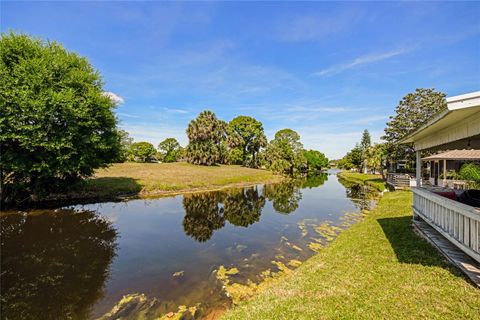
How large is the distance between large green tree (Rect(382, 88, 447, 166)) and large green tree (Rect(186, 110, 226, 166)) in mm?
33377

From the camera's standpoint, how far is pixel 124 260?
332 inches

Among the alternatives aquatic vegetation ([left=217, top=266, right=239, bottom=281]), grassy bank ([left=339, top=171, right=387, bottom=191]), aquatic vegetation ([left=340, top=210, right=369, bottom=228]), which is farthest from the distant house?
grassy bank ([left=339, top=171, right=387, bottom=191])

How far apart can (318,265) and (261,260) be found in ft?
7.35

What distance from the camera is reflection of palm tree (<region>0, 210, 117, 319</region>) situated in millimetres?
5613

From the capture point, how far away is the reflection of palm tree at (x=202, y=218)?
11875 millimetres

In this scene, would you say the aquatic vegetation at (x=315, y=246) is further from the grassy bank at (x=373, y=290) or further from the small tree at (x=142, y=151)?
the small tree at (x=142, y=151)

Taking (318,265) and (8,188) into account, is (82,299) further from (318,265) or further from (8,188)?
(8,188)

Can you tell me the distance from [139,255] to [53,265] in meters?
→ 2.60

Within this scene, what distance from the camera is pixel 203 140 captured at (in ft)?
173

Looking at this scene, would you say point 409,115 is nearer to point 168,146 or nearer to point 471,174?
point 471,174

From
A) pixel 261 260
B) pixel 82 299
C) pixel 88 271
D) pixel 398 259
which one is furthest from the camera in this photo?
pixel 261 260

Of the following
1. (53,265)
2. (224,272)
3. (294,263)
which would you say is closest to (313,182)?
(294,263)

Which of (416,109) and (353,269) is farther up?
(416,109)

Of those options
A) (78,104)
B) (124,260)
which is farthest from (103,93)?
(124,260)
